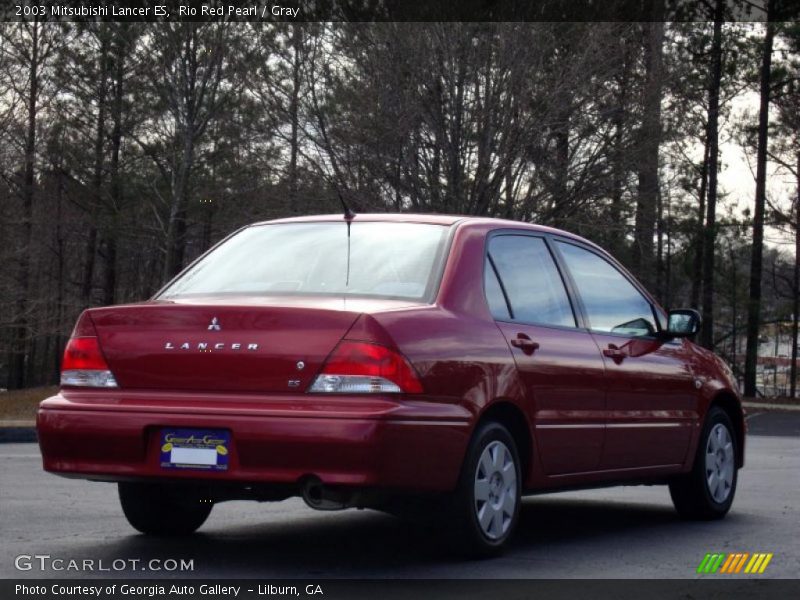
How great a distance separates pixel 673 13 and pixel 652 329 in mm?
28147

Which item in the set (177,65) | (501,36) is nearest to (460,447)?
(501,36)

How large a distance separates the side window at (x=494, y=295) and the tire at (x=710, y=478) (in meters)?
2.39

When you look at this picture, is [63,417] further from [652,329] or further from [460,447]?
[652,329]

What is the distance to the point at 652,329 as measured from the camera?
8.84 metres

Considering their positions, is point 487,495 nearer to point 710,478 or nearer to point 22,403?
point 710,478

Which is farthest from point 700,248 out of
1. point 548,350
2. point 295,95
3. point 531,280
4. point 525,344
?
point 525,344

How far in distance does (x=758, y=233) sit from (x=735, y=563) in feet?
127

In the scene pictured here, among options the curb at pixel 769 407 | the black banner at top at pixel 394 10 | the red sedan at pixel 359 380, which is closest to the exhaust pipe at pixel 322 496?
the red sedan at pixel 359 380

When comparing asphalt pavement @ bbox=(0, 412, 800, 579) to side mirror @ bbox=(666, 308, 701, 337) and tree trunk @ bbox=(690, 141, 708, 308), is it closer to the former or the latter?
side mirror @ bbox=(666, 308, 701, 337)

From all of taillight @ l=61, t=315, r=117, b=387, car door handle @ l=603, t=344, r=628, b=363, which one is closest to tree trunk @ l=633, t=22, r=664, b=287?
car door handle @ l=603, t=344, r=628, b=363

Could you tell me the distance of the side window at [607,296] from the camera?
830cm

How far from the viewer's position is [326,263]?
7203mm

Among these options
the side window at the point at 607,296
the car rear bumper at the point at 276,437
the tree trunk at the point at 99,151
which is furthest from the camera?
the tree trunk at the point at 99,151

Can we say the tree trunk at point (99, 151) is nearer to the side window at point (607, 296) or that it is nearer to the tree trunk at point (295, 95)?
the tree trunk at point (295, 95)
